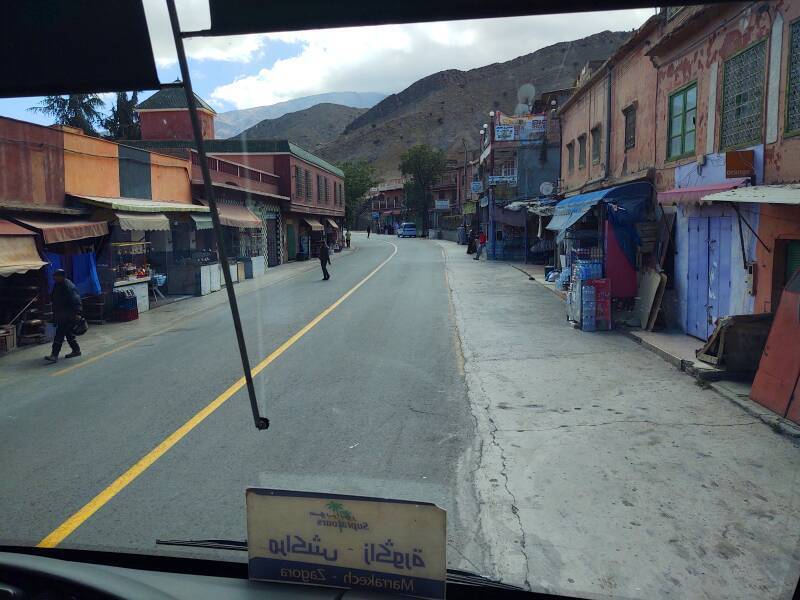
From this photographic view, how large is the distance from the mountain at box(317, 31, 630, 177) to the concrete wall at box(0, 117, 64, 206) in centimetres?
12145

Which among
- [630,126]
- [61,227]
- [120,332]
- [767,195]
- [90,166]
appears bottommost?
[120,332]

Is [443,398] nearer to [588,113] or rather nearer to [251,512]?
[251,512]

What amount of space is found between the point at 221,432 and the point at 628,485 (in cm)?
414

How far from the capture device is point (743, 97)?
10352 mm

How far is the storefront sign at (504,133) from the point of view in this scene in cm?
3797

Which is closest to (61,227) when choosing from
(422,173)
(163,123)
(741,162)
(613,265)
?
(613,265)

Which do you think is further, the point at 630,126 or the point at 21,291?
the point at 630,126

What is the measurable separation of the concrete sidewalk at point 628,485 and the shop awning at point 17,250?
28.0 ft

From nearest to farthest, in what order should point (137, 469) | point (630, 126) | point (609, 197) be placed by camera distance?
1. point (137, 469)
2. point (609, 197)
3. point (630, 126)

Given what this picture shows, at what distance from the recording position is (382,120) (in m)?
178

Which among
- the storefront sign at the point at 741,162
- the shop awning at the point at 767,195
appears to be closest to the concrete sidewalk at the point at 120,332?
the shop awning at the point at 767,195

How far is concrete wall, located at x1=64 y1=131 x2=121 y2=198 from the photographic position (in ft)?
52.5

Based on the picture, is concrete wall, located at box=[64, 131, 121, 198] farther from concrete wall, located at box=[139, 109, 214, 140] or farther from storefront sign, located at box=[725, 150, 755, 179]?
concrete wall, located at box=[139, 109, 214, 140]

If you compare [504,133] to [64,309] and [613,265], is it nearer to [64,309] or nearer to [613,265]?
[613,265]
